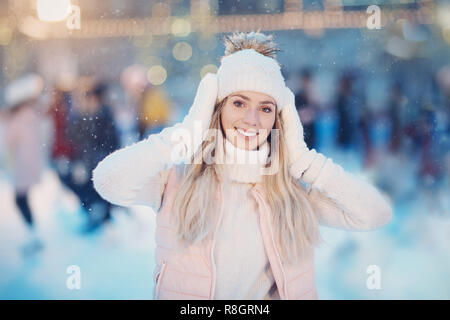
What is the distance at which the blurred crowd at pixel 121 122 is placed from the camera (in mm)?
3255

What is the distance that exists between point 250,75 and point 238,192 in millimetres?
431

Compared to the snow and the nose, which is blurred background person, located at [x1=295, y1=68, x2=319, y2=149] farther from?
the nose

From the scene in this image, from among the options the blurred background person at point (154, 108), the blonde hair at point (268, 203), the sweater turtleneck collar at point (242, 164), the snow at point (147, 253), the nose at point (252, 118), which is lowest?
the snow at point (147, 253)

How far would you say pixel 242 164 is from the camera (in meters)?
1.55

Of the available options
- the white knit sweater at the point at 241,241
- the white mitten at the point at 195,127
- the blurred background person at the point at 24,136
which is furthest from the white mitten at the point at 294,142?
the blurred background person at the point at 24,136

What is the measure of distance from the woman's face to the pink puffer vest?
→ 7.8 inches

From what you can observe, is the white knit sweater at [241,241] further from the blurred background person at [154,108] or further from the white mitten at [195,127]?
the blurred background person at [154,108]

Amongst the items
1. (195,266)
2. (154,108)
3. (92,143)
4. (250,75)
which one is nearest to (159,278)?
(195,266)

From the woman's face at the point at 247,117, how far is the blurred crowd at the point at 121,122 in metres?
1.71

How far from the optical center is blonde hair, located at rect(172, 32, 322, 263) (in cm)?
145

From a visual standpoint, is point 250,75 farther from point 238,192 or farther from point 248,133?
point 238,192

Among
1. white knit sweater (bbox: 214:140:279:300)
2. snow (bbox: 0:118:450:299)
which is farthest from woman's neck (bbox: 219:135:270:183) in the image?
snow (bbox: 0:118:450:299)
